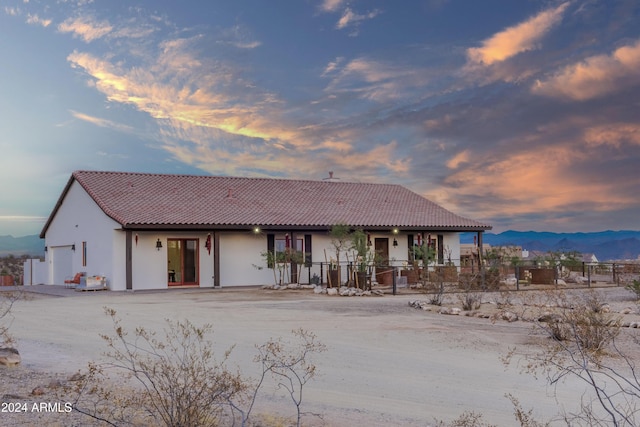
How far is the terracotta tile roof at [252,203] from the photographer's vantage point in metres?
26.9

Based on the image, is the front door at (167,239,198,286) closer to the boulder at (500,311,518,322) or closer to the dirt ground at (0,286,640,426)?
the dirt ground at (0,286,640,426)

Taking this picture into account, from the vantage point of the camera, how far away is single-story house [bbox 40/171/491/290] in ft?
85.8

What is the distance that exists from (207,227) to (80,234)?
6.96 meters

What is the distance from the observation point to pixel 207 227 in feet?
87.0

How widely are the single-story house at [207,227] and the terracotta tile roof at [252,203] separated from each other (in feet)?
0.17

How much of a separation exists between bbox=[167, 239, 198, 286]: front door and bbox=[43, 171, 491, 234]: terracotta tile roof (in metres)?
1.45

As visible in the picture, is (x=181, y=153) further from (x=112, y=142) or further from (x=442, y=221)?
(x=442, y=221)

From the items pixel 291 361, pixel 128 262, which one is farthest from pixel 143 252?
pixel 291 361

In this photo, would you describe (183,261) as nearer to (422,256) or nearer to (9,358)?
(422,256)

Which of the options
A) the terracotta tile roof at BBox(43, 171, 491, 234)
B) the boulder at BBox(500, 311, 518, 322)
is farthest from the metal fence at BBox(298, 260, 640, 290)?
the boulder at BBox(500, 311, 518, 322)

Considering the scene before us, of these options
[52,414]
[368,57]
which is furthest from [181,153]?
[52,414]

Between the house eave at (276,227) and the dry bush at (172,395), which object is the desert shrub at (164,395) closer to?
the dry bush at (172,395)

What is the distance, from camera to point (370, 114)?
90.7 ft

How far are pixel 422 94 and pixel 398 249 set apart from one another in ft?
28.8
